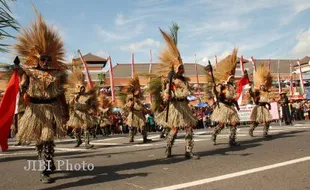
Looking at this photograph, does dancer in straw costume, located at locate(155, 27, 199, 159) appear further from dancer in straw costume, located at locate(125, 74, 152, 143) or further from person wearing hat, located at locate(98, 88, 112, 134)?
person wearing hat, located at locate(98, 88, 112, 134)

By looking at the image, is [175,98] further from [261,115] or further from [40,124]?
[261,115]

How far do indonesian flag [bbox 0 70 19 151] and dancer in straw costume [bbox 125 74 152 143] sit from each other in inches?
287

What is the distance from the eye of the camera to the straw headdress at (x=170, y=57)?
7449 mm

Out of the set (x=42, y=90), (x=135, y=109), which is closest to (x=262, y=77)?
(x=135, y=109)

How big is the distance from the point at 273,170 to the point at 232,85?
4159 millimetres

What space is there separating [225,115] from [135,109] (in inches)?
173

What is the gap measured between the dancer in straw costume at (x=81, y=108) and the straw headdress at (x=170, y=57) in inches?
160

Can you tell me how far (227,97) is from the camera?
358 inches

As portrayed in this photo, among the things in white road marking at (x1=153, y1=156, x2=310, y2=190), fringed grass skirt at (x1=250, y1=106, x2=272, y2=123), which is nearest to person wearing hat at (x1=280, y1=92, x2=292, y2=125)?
fringed grass skirt at (x1=250, y1=106, x2=272, y2=123)

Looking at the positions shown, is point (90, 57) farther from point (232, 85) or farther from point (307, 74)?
point (232, 85)

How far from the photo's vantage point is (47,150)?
18.7 feet

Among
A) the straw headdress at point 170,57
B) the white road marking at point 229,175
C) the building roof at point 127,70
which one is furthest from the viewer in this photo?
the building roof at point 127,70

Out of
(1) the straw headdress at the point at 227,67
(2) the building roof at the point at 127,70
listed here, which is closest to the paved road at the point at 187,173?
(1) the straw headdress at the point at 227,67

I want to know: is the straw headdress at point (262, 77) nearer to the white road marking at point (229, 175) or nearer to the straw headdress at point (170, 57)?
the straw headdress at point (170, 57)
